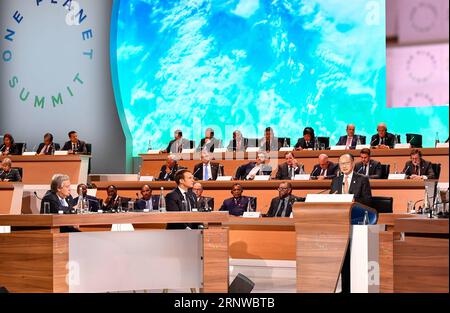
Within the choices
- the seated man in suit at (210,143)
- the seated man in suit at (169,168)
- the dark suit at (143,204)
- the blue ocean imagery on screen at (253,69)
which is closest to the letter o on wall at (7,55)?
the blue ocean imagery on screen at (253,69)

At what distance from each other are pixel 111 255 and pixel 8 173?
664cm

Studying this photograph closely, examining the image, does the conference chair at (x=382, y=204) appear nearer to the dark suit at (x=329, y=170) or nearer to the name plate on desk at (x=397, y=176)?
the name plate on desk at (x=397, y=176)

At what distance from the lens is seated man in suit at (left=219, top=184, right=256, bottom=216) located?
32.5 feet

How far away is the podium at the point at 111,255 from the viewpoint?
5.37m

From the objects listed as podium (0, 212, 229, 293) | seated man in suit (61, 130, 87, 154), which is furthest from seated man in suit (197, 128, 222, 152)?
podium (0, 212, 229, 293)

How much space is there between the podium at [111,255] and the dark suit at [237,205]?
11.5 ft

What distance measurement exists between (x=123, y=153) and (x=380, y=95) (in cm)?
499

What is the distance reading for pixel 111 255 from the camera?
19.4 ft

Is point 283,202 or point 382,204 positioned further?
point 283,202

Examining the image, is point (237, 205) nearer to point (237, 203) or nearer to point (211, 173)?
point (237, 203)

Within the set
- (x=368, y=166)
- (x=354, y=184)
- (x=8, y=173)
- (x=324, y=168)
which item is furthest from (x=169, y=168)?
(x=354, y=184)

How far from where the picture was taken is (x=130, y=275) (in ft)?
19.7
